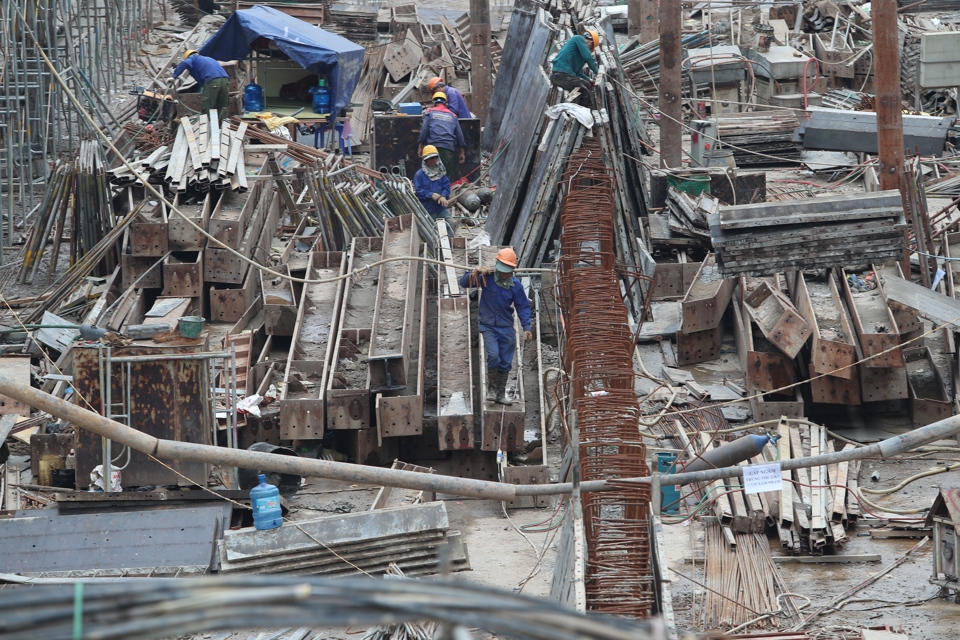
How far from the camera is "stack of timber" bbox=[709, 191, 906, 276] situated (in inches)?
473

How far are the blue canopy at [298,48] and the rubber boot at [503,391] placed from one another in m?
12.1

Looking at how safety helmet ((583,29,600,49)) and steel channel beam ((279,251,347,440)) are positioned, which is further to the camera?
safety helmet ((583,29,600,49))

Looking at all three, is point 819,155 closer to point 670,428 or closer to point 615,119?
point 615,119

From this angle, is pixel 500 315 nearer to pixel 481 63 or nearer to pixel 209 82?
pixel 209 82

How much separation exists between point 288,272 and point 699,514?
571cm

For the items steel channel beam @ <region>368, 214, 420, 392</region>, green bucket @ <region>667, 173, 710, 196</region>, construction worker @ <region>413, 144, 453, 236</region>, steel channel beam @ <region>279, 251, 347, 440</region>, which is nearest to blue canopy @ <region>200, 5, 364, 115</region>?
construction worker @ <region>413, 144, 453, 236</region>

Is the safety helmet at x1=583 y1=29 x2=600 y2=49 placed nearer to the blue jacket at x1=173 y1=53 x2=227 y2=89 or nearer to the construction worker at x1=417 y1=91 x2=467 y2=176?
the construction worker at x1=417 y1=91 x2=467 y2=176

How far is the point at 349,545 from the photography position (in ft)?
28.1

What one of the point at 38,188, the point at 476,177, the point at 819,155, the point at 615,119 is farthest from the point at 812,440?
the point at 38,188

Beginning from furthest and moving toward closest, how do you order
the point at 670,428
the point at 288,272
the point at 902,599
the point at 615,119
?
the point at 615,119 → the point at 288,272 → the point at 670,428 → the point at 902,599

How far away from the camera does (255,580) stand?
276 centimetres

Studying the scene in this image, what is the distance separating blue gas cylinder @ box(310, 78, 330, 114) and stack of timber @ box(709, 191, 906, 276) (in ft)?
38.9

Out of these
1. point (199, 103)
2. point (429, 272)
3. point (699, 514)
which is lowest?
point (699, 514)

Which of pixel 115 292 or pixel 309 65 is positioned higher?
pixel 309 65
